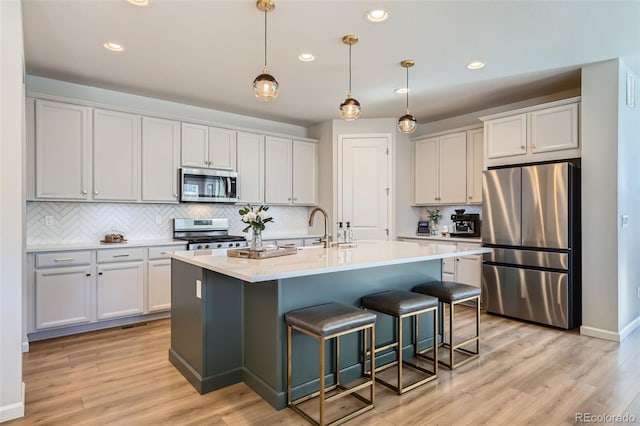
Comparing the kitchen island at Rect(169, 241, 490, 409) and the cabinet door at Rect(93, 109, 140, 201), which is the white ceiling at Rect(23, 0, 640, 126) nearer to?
the cabinet door at Rect(93, 109, 140, 201)

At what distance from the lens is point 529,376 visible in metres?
2.72

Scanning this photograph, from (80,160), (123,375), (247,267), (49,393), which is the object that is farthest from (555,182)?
(80,160)

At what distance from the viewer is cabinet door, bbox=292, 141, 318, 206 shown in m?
5.68

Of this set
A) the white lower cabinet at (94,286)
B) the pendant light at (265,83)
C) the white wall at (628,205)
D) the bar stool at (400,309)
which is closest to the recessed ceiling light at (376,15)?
the pendant light at (265,83)

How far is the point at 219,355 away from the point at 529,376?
7.40ft

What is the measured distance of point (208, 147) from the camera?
4.77 metres

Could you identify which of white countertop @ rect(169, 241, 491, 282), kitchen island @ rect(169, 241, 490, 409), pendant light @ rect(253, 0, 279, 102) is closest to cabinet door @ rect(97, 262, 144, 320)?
kitchen island @ rect(169, 241, 490, 409)

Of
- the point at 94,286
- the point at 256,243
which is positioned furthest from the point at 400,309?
the point at 94,286

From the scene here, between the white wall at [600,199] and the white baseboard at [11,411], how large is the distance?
4609 millimetres

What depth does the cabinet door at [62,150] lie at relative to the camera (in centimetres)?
366

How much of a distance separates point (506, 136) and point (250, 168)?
3283mm

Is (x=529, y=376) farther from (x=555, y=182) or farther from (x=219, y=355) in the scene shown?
(x=219, y=355)

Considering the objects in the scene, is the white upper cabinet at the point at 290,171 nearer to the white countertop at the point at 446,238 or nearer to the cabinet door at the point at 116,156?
the white countertop at the point at 446,238

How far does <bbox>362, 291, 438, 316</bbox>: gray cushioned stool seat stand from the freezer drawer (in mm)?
1881
